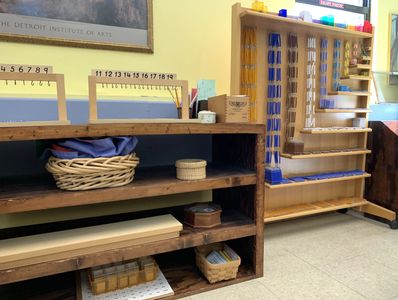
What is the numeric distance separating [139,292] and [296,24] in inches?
63.5

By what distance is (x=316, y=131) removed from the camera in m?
1.76

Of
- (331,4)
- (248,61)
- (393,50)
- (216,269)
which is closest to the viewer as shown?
(216,269)

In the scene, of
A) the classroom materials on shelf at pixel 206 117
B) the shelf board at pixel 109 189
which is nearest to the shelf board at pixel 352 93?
the shelf board at pixel 109 189

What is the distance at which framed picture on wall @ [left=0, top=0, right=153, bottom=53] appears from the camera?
48.3 inches

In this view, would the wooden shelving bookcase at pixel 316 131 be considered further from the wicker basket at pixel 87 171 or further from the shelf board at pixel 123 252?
the wicker basket at pixel 87 171

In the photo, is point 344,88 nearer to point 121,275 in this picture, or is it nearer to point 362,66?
point 362,66

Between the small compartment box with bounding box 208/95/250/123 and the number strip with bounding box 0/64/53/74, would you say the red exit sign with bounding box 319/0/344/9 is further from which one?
the number strip with bounding box 0/64/53/74

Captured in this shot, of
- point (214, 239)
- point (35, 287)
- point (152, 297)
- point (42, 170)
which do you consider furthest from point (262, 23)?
point (35, 287)

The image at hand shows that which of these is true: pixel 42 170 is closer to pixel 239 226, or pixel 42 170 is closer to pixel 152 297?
pixel 152 297

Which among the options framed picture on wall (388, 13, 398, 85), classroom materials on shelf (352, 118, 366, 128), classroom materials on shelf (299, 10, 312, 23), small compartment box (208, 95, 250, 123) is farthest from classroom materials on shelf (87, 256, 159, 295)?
framed picture on wall (388, 13, 398, 85)

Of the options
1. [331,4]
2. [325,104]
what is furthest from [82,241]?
[331,4]

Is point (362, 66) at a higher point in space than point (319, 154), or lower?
higher

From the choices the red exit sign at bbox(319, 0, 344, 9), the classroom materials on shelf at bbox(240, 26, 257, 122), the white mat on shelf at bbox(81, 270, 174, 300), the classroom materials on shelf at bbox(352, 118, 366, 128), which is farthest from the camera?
the red exit sign at bbox(319, 0, 344, 9)

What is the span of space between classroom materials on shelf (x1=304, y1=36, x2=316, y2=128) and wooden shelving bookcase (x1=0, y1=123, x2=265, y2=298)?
719 mm
